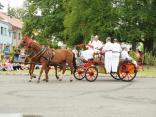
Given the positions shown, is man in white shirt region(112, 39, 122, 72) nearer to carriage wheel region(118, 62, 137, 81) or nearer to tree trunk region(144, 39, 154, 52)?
carriage wheel region(118, 62, 137, 81)

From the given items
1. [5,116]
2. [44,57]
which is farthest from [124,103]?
[44,57]

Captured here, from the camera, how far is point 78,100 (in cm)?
1467

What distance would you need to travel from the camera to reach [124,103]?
14117mm

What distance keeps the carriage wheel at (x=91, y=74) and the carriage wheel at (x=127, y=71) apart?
1.07 m

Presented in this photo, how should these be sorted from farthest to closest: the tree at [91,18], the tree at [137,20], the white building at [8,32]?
the white building at [8,32] → the tree at [91,18] → the tree at [137,20]

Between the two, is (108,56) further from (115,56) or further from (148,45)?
(148,45)

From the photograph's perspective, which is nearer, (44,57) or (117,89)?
(117,89)

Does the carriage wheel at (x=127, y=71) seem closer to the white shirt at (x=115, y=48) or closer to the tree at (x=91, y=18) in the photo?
the white shirt at (x=115, y=48)

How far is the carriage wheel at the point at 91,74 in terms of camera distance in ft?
72.8

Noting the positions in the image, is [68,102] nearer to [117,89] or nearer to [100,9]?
[117,89]

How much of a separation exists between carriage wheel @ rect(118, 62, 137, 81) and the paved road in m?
2.52

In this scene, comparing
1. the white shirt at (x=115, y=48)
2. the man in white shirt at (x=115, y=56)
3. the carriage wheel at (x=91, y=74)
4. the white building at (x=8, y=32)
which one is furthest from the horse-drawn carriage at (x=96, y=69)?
the white building at (x=8, y=32)

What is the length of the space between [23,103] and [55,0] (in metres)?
49.5

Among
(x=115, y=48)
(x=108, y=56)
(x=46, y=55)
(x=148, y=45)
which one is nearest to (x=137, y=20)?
(x=148, y=45)
